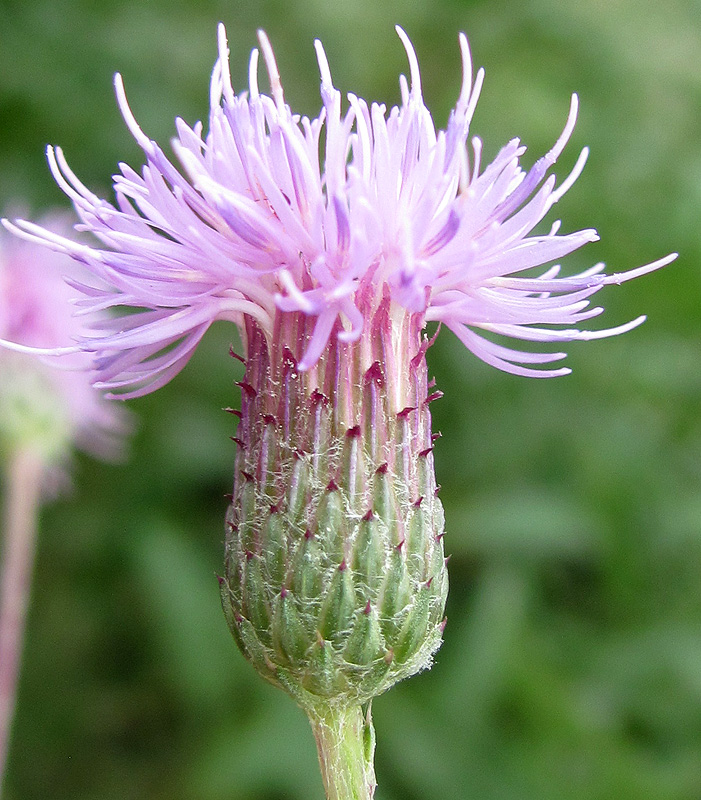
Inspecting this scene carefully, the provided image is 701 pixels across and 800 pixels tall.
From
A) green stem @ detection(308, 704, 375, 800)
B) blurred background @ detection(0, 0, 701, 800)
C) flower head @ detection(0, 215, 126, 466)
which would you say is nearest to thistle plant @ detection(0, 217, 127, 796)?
flower head @ detection(0, 215, 126, 466)

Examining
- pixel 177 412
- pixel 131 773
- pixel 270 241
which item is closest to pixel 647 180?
pixel 177 412

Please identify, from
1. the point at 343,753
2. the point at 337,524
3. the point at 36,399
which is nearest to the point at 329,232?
the point at 337,524

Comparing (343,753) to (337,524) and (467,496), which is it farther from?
(467,496)

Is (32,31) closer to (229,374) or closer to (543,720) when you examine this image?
(229,374)

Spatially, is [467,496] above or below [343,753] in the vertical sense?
above

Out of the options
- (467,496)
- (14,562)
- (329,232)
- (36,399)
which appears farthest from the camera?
(467,496)

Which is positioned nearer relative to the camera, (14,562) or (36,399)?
(14,562)
